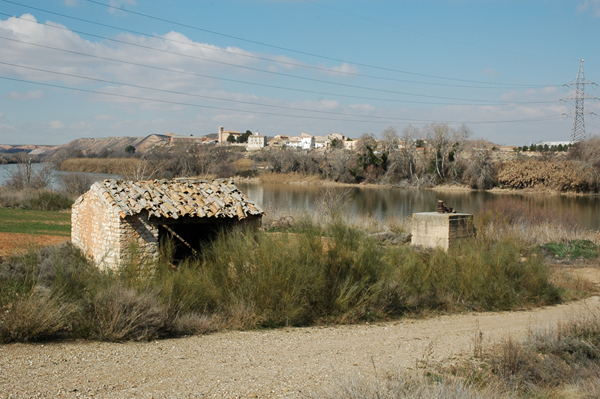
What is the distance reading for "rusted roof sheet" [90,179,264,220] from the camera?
12844mm

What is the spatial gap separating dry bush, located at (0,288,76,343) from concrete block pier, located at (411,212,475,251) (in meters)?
12.2

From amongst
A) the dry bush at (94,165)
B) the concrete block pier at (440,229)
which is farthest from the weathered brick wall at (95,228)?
the dry bush at (94,165)

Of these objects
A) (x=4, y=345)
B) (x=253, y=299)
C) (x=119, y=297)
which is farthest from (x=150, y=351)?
(x=253, y=299)

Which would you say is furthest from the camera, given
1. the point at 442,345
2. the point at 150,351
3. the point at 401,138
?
the point at 401,138

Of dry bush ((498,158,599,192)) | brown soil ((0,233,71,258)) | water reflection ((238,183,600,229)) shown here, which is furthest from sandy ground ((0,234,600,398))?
dry bush ((498,158,599,192))

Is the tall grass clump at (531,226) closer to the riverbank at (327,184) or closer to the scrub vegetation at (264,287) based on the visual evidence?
the scrub vegetation at (264,287)

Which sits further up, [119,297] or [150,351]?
[119,297]

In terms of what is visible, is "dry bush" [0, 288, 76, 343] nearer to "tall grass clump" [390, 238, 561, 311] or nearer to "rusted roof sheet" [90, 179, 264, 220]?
"rusted roof sheet" [90, 179, 264, 220]

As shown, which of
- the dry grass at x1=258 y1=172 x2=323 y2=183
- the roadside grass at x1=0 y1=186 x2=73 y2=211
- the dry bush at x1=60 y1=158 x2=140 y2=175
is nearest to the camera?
the roadside grass at x1=0 y1=186 x2=73 y2=211

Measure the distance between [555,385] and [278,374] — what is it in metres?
3.93

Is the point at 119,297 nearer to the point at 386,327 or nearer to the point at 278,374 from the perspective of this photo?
the point at 278,374

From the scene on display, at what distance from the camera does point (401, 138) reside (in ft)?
245

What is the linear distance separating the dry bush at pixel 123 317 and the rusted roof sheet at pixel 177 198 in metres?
4.67

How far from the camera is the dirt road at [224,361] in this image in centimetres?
563
